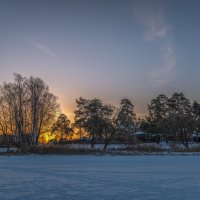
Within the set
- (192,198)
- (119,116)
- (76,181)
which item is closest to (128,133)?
(119,116)

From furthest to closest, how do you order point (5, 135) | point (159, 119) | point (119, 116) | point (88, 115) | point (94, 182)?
point (159, 119), point (88, 115), point (119, 116), point (5, 135), point (94, 182)

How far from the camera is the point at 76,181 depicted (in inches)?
481

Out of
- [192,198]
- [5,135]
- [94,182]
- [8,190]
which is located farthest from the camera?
[5,135]

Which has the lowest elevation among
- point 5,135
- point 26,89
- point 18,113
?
point 5,135

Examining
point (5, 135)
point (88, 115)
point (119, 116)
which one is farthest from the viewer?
point (88, 115)

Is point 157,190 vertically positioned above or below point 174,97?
below

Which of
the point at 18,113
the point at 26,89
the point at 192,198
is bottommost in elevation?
the point at 192,198

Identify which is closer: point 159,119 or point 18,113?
point 18,113

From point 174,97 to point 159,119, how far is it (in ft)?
19.5

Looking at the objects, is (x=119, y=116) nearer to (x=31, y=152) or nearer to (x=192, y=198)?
(x=31, y=152)

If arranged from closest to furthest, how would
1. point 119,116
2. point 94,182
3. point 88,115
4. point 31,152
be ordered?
point 94,182, point 31,152, point 119,116, point 88,115

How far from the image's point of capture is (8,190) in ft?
33.1

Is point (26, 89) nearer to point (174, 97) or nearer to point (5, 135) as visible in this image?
point (5, 135)

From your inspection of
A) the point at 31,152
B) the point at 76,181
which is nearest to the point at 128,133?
the point at 31,152
